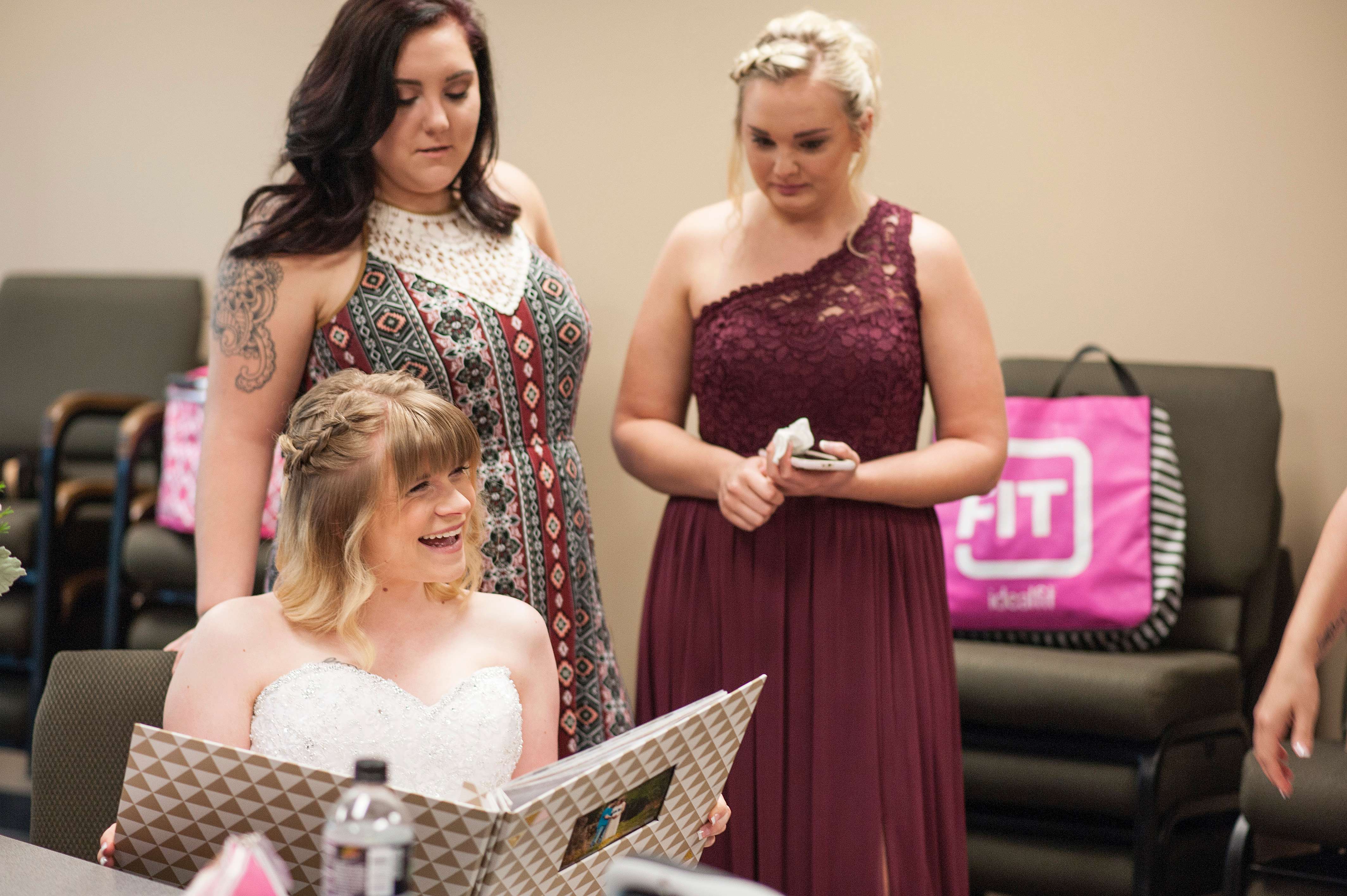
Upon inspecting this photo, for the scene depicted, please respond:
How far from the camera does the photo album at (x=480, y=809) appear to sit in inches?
38.2

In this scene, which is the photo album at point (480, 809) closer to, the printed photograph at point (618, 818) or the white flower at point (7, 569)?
the printed photograph at point (618, 818)

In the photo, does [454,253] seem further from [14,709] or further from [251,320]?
[14,709]

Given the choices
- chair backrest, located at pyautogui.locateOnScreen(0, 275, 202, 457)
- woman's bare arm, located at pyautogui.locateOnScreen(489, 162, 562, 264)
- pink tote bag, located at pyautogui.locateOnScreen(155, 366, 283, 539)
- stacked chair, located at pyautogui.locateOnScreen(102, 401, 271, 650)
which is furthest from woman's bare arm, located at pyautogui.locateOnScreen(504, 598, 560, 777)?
chair backrest, located at pyautogui.locateOnScreen(0, 275, 202, 457)

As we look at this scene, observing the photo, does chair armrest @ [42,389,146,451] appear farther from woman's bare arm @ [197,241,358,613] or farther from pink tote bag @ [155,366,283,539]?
woman's bare arm @ [197,241,358,613]

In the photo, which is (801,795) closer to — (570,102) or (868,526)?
(868,526)

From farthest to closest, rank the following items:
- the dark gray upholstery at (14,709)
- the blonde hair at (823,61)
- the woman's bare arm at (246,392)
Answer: the dark gray upholstery at (14,709)
the blonde hair at (823,61)
the woman's bare arm at (246,392)

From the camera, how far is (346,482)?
4.53 feet

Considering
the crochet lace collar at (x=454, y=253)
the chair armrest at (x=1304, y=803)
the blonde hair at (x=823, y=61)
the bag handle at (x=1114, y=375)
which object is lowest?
the chair armrest at (x=1304, y=803)

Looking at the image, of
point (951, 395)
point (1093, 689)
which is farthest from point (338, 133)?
point (1093, 689)

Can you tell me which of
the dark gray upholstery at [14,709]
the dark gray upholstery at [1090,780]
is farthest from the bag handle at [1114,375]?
the dark gray upholstery at [14,709]

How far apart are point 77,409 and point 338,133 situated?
7.03 feet

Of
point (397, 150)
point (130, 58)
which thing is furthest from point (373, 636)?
point (130, 58)

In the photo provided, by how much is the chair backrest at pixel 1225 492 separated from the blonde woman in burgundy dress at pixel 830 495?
107 centimetres

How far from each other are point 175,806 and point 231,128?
333 centimetres
